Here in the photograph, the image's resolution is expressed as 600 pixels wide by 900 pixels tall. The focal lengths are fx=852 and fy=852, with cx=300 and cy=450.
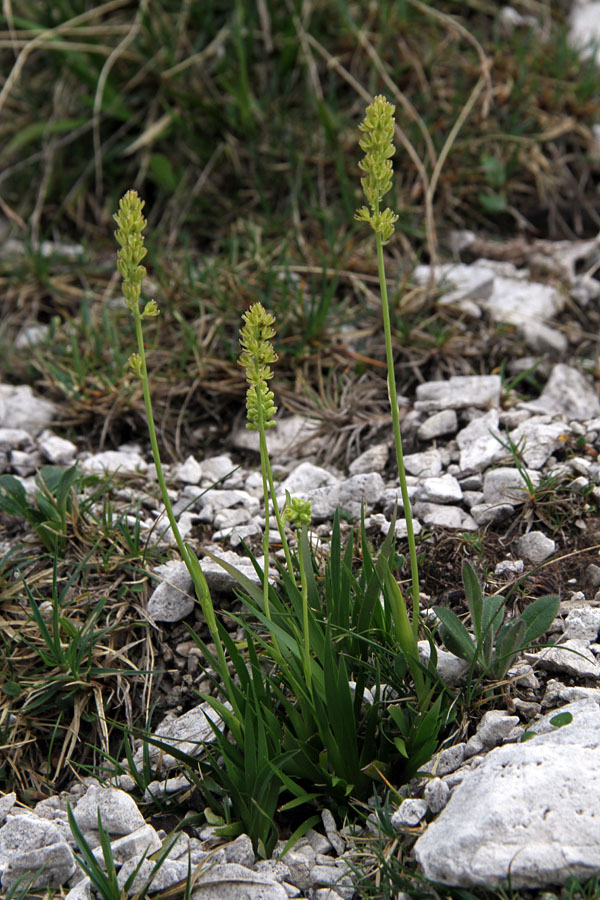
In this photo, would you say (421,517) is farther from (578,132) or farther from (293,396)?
(578,132)

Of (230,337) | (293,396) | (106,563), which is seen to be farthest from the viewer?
(230,337)

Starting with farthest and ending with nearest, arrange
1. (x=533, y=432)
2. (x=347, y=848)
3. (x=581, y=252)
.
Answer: (x=581, y=252) → (x=533, y=432) → (x=347, y=848)

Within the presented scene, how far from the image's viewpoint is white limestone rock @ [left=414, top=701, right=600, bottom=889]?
1435 mm

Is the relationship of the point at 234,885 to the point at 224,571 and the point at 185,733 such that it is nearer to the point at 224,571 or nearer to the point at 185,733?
the point at 185,733

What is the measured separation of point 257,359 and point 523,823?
943 mm

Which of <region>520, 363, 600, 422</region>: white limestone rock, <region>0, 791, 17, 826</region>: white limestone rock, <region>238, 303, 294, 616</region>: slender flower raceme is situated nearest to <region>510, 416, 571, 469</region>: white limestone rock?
<region>520, 363, 600, 422</region>: white limestone rock

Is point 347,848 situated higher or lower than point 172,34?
lower

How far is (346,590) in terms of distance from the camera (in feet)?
6.19

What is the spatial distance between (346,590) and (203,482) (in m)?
1.07

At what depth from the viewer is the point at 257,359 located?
5.11ft

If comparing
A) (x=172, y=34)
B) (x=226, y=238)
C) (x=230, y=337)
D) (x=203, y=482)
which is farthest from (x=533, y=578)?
(x=172, y=34)

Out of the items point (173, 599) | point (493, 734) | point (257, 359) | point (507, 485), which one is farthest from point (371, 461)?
point (257, 359)

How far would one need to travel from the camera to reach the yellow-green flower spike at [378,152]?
152cm

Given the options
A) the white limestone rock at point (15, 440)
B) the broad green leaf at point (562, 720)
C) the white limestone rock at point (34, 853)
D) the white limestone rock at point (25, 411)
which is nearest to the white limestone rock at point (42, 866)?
the white limestone rock at point (34, 853)
